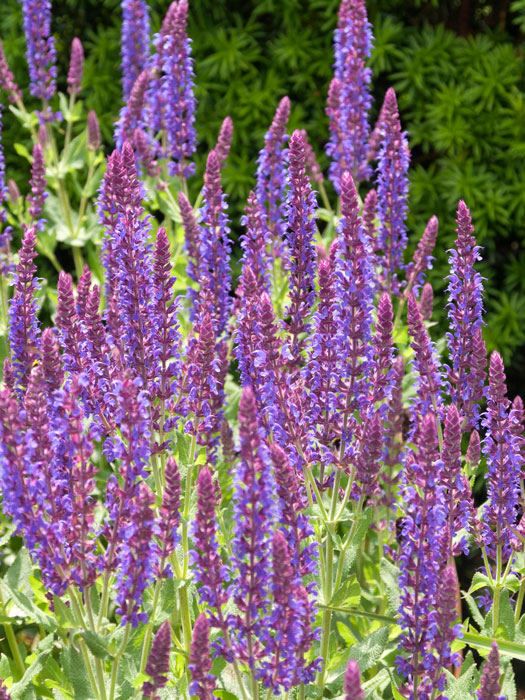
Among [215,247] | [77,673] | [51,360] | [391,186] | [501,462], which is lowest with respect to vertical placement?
[77,673]

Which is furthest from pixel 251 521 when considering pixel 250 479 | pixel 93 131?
pixel 93 131

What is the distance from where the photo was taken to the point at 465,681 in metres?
3.38

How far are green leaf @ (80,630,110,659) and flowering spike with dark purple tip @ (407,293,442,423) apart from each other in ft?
4.33

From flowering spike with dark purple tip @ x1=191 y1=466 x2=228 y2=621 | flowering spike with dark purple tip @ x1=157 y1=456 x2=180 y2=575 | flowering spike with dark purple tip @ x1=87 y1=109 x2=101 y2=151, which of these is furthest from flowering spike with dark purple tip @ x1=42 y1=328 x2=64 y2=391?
flowering spike with dark purple tip @ x1=87 y1=109 x2=101 y2=151

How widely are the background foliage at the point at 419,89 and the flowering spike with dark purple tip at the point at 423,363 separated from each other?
3675mm

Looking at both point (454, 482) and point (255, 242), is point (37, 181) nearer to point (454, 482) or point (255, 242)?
point (255, 242)

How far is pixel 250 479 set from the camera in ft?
8.06

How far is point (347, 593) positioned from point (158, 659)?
1104mm

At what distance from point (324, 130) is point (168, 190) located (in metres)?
2.13

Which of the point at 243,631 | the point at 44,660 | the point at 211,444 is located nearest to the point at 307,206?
the point at 211,444

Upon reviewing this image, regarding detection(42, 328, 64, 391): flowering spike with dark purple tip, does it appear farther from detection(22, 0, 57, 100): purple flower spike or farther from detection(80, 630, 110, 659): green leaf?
detection(22, 0, 57, 100): purple flower spike

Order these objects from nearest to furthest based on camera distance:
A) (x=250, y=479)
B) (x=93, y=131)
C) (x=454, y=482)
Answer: (x=250, y=479) → (x=454, y=482) → (x=93, y=131)

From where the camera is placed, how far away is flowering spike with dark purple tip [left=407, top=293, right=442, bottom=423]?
345 cm

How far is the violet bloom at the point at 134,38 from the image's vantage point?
6578 millimetres
